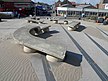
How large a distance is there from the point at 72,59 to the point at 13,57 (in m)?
3.45

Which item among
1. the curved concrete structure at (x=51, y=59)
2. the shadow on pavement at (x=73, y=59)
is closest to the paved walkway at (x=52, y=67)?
the shadow on pavement at (x=73, y=59)

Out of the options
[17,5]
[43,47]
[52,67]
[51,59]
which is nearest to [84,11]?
[17,5]

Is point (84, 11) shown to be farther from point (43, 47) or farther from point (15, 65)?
point (15, 65)

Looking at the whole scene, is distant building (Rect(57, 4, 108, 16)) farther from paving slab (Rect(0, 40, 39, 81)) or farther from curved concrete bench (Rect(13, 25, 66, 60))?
paving slab (Rect(0, 40, 39, 81))

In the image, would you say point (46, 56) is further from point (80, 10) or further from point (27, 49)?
point (80, 10)

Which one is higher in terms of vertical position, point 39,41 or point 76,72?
point 39,41

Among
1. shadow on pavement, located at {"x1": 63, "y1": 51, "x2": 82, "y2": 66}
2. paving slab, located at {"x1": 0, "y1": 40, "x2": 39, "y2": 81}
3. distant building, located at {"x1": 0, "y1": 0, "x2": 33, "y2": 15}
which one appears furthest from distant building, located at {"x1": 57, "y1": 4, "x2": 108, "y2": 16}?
paving slab, located at {"x1": 0, "y1": 40, "x2": 39, "y2": 81}

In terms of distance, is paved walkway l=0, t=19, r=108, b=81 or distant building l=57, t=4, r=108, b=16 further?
distant building l=57, t=4, r=108, b=16

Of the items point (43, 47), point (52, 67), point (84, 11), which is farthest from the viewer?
point (84, 11)

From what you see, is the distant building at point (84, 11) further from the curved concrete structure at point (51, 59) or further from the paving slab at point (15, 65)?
the curved concrete structure at point (51, 59)

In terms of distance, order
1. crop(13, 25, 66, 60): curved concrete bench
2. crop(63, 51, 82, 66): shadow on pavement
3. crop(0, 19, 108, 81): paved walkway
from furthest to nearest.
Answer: crop(63, 51, 82, 66): shadow on pavement → crop(13, 25, 66, 60): curved concrete bench → crop(0, 19, 108, 81): paved walkway

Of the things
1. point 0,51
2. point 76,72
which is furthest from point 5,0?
point 76,72

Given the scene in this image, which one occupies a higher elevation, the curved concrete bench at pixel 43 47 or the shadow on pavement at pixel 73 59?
the curved concrete bench at pixel 43 47

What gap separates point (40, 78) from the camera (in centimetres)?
823
